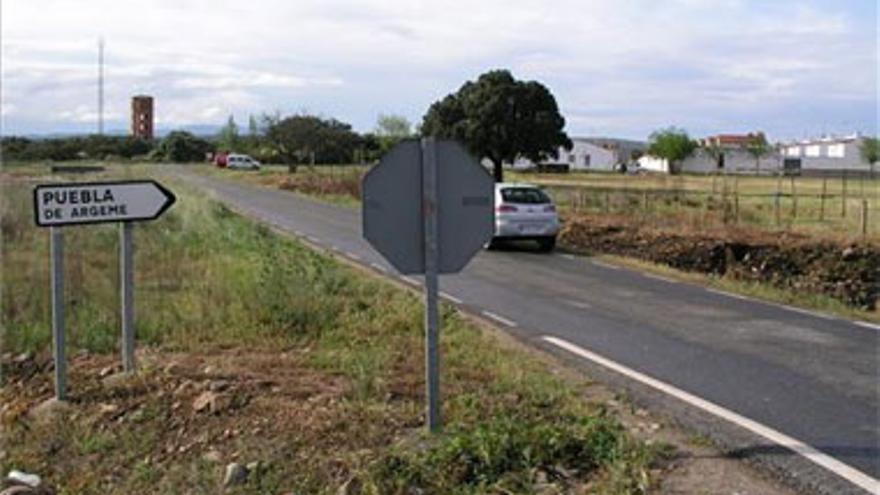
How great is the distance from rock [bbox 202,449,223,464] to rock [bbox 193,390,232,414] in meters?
0.60

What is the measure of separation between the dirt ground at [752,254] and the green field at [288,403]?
1039 cm

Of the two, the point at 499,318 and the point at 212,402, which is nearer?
the point at 212,402

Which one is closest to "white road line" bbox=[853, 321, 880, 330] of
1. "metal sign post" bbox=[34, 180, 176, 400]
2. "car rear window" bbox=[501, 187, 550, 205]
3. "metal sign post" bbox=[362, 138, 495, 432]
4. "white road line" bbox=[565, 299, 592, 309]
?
"white road line" bbox=[565, 299, 592, 309]

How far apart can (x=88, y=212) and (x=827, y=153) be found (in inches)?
6389

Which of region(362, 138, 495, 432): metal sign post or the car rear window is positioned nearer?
region(362, 138, 495, 432): metal sign post

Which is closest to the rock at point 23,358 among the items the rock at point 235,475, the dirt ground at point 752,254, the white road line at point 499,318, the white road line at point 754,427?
the rock at point 235,475

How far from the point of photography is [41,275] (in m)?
12.0

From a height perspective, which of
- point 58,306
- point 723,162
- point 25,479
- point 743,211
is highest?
point 723,162

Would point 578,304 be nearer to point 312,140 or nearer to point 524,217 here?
point 524,217

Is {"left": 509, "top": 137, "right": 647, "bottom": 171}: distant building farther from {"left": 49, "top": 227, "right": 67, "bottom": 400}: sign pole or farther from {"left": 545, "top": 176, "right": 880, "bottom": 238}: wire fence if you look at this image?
{"left": 49, "top": 227, "right": 67, "bottom": 400}: sign pole

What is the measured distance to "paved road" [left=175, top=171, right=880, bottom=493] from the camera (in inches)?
258

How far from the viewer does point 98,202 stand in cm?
729

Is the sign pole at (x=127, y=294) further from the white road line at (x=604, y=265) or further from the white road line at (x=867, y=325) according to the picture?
the white road line at (x=604, y=265)

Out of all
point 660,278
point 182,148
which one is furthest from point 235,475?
point 182,148
